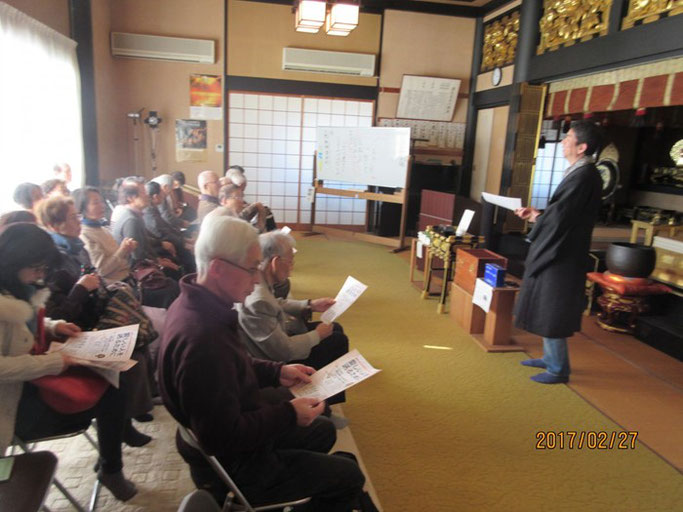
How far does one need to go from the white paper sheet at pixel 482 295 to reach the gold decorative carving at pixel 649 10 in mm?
2362

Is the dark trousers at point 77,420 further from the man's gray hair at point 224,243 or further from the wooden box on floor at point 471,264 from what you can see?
the wooden box on floor at point 471,264

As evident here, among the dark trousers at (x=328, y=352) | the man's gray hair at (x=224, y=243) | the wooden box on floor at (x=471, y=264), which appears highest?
the man's gray hair at (x=224, y=243)

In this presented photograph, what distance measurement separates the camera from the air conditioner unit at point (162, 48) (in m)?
6.30

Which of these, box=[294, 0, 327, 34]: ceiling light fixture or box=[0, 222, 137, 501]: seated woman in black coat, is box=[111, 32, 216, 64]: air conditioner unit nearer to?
box=[294, 0, 327, 34]: ceiling light fixture

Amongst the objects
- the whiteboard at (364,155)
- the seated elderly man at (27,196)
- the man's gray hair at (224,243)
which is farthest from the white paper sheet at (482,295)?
the whiteboard at (364,155)

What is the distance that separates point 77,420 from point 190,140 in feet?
19.3

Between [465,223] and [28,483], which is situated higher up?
[465,223]

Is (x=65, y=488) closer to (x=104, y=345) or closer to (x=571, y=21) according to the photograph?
(x=104, y=345)

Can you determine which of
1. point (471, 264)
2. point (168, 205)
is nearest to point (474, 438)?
point (471, 264)

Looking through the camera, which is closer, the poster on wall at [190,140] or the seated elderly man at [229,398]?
the seated elderly man at [229,398]

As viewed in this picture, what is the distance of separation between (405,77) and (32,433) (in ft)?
21.7

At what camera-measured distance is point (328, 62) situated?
22.2ft

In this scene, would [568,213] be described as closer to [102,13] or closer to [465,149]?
[465,149]

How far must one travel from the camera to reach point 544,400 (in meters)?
2.63
